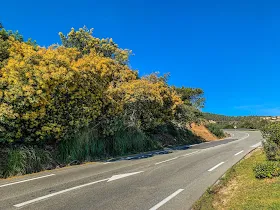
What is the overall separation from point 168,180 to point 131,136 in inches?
402

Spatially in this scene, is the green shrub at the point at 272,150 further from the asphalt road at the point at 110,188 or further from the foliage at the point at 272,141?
the asphalt road at the point at 110,188

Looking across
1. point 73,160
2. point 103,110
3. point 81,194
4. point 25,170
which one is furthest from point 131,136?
point 81,194

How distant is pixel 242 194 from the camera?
6820 mm

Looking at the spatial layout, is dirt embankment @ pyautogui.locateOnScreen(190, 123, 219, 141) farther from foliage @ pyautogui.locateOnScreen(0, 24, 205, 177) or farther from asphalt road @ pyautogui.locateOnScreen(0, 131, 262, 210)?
asphalt road @ pyautogui.locateOnScreen(0, 131, 262, 210)

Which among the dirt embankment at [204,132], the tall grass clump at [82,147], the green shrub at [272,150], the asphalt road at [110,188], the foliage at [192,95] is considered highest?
the foliage at [192,95]

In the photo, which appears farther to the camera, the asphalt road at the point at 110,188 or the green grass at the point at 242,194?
the asphalt road at the point at 110,188

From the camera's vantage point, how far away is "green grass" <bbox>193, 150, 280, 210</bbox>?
579 cm

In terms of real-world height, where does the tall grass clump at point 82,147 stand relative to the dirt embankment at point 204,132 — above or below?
below

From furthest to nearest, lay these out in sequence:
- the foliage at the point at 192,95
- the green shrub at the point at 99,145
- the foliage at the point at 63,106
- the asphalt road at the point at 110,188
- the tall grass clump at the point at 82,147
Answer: the foliage at the point at 192,95 → the green shrub at the point at 99,145 → the tall grass clump at the point at 82,147 → the foliage at the point at 63,106 → the asphalt road at the point at 110,188

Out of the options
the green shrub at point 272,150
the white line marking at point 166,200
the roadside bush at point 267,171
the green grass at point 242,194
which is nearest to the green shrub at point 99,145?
the white line marking at point 166,200

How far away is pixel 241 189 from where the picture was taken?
24.3 ft

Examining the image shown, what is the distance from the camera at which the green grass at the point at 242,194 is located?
228 inches

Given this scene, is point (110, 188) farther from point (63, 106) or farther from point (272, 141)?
point (272, 141)

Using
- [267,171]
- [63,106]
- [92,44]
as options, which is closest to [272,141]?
[267,171]
